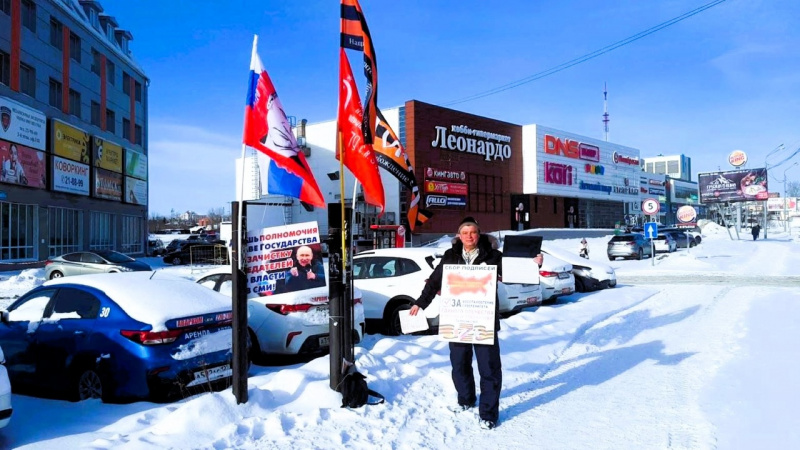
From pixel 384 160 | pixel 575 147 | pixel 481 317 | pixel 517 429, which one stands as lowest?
pixel 517 429

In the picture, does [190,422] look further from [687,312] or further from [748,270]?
[748,270]

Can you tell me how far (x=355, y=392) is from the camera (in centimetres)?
538

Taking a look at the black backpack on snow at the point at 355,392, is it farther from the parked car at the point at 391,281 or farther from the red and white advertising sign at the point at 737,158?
the red and white advertising sign at the point at 737,158

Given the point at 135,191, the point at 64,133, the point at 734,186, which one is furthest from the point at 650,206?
the point at 734,186

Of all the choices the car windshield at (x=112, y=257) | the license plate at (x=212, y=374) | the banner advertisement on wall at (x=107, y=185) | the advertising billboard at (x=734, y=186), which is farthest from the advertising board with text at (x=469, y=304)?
the advertising billboard at (x=734, y=186)

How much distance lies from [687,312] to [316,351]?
762 centimetres

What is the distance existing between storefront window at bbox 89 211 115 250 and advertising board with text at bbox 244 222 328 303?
105ft

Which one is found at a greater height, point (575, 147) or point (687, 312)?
point (575, 147)

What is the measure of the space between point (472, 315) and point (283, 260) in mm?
1801

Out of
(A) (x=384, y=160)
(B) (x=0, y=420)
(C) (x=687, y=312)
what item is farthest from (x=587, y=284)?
(B) (x=0, y=420)

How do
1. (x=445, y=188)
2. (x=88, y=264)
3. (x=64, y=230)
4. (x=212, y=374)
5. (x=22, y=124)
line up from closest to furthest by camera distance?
(x=212, y=374)
(x=88, y=264)
(x=22, y=124)
(x=64, y=230)
(x=445, y=188)

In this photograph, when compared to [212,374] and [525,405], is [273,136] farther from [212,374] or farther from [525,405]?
[525,405]

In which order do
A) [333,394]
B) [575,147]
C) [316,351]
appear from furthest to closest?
1. [575,147]
2. [316,351]
3. [333,394]

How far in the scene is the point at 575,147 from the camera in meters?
57.4
